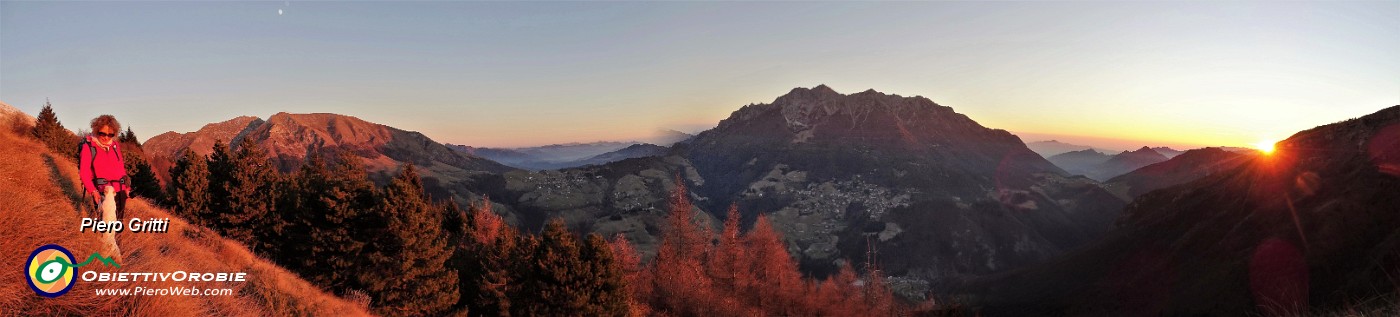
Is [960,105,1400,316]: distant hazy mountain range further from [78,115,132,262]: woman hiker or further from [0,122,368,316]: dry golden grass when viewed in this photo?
[78,115,132,262]: woman hiker

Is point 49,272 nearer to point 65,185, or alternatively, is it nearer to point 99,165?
point 99,165

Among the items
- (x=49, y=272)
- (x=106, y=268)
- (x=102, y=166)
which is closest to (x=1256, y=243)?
(x=106, y=268)

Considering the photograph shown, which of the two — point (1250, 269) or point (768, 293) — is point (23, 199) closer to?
point (768, 293)

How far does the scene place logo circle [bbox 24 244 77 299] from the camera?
8.27 metres

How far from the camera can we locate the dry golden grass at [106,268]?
322 inches

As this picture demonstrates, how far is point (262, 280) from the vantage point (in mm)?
13852

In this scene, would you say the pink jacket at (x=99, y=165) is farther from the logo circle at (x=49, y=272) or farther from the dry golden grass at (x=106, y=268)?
the logo circle at (x=49, y=272)

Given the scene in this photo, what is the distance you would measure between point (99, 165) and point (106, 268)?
4052 mm

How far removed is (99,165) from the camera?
11633 mm

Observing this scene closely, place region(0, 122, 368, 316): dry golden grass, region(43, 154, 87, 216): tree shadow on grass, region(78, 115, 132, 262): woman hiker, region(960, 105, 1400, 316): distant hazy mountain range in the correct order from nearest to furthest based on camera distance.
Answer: region(0, 122, 368, 316): dry golden grass < region(78, 115, 132, 262): woman hiker < region(43, 154, 87, 216): tree shadow on grass < region(960, 105, 1400, 316): distant hazy mountain range

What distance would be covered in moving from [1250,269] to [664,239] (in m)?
82.3

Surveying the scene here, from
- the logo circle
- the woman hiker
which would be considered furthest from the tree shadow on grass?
the logo circle

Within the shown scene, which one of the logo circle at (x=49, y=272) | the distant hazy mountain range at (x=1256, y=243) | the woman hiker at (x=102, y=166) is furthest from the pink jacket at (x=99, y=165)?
the distant hazy mountain range at (x=1256, y=243)

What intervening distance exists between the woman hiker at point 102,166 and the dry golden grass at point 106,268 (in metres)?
0.57
